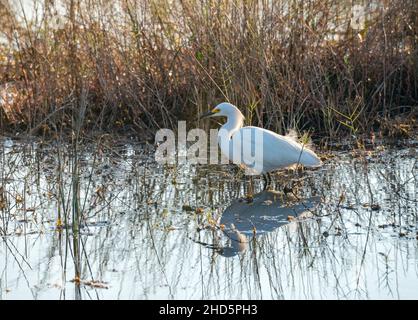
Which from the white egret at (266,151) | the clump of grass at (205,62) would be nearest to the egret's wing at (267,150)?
the white egret at (266,151)

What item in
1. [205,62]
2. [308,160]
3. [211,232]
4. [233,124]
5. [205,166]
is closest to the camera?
[211,232]

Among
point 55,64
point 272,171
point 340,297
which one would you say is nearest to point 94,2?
point 55,64

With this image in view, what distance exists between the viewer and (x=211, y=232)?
4.88 metres

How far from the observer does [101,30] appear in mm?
7598

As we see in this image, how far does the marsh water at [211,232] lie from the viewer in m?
3.99

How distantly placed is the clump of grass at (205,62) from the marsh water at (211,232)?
0.83 m

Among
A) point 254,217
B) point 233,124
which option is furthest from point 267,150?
point 254,217

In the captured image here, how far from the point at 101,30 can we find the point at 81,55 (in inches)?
17.8

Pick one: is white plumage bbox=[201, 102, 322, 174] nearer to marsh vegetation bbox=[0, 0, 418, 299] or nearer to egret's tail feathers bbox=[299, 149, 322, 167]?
egret's tail feathers bbox=[299, 149, 322, 167]

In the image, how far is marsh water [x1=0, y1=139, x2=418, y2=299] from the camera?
13.1 ft

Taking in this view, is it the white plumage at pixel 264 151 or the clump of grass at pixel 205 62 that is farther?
the clump of grass at pixel 205 62

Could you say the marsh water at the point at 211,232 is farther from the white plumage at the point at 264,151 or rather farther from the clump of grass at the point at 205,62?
the clump of grass at the point at 205,62

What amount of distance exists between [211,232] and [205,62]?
2616mm

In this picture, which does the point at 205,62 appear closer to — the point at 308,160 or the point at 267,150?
the point at 267,150
